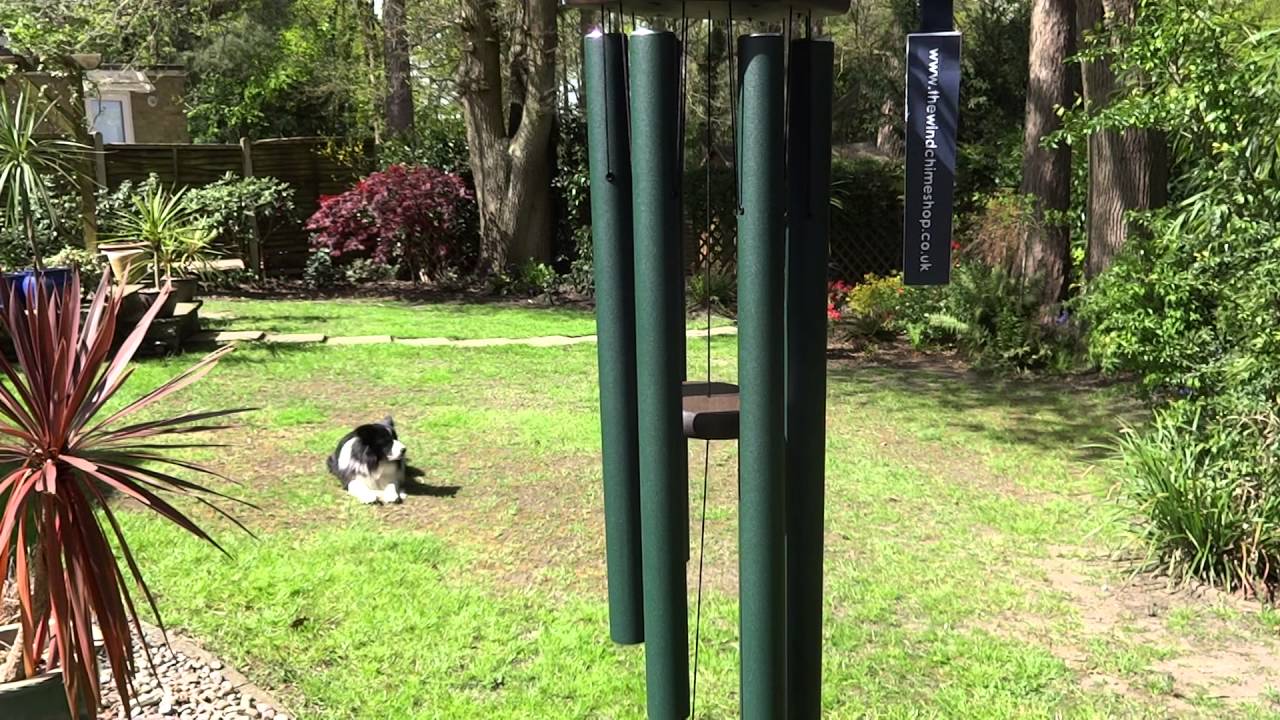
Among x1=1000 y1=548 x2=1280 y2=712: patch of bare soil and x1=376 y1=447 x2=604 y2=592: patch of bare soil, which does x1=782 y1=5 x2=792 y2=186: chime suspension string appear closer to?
x1=1000 y1=548 x2=1280 y2=712: patch of bare soil

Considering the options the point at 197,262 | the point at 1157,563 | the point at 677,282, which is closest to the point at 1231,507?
the point at 1157,563

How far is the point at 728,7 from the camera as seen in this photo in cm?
266

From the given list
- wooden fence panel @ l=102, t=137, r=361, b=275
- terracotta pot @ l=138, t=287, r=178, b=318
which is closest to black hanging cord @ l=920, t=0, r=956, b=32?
terracotta pot @ l=138, t=287, r=178, b=318

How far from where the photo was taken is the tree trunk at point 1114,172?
9453mm

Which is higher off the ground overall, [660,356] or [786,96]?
[786,96]

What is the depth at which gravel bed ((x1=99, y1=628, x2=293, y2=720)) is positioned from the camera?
371 cm

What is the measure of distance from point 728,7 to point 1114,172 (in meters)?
7.96

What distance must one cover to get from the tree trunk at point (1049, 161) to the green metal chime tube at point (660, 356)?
895 cm

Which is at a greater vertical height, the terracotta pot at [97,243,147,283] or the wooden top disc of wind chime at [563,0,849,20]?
the wooden top disc of wind chime at [563,0,849,20]

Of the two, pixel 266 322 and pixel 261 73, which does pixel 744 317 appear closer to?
pixel 266 322

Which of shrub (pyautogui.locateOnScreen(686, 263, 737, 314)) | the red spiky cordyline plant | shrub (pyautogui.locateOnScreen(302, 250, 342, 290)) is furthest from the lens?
shrub (pyautogui.locateOnScreen(302, 250, 342, 290))

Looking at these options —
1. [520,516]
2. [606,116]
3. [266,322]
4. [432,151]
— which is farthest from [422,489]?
[432,151]

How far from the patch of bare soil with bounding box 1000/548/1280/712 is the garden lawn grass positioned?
23.0 ft

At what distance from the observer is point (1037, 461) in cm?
723
